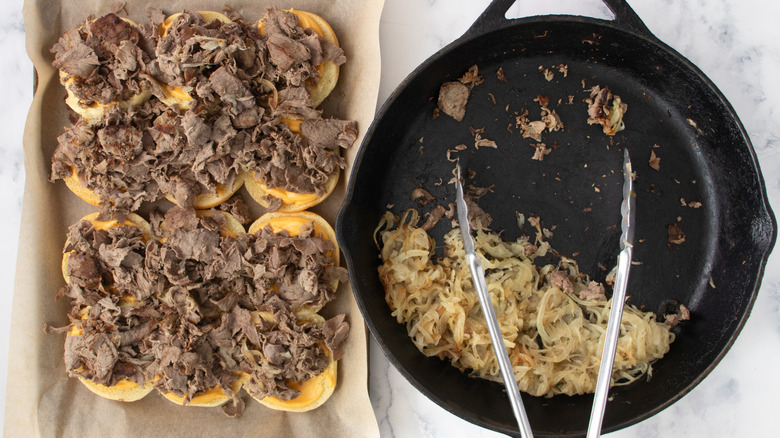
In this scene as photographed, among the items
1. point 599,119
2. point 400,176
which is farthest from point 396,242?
point 599,119

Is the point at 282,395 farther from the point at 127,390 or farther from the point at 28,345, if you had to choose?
the point at 28,345

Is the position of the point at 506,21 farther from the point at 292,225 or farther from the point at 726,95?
the point at 292,225

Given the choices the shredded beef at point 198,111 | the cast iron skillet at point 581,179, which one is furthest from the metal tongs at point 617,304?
the shredded beef at point 198,111

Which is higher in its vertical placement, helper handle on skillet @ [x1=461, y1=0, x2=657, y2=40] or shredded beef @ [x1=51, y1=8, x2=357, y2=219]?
helper handle on skillet @ [x1=461, y1=0, x2=657, y2=40]

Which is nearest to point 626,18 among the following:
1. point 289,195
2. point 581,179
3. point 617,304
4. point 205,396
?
point 581,179

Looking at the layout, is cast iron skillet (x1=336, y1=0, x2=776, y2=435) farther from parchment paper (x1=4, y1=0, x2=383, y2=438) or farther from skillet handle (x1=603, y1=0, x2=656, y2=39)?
parchment paper (x1=4, y1=0, x2=383, y2=438)

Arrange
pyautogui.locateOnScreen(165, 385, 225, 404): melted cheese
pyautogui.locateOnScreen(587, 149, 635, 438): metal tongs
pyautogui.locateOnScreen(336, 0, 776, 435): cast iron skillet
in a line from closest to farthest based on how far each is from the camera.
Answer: pyautogui.locateOnScreen(587, 149, 635, 438): metal tongs
pyautogui.locateOnScreen(336, 0, 776, 435): cast iron skillet
pyautogui.locateOnScreen(165, 385, 225, 404): melted cheese

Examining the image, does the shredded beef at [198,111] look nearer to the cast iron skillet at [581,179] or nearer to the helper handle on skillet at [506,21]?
the cast iron skillet at [581,179]

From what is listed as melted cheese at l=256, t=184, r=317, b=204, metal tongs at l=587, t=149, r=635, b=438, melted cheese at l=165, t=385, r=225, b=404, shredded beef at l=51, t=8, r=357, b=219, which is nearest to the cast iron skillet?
metal tongs at l=587, t=149, r=635, b=438
